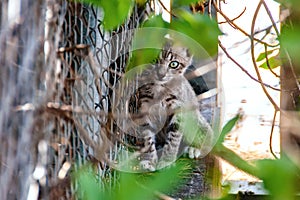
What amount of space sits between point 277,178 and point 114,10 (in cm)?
34

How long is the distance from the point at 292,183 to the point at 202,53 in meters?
0.35

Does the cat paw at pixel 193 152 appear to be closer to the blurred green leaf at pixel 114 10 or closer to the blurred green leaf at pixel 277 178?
the blurred green leaf at pixel 114 10

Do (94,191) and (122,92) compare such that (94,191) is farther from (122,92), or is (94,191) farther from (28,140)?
(122,92)

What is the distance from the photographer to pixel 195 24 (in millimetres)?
765

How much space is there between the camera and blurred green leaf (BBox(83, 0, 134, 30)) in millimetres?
743

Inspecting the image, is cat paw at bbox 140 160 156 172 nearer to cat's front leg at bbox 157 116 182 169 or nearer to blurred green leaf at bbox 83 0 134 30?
cat's front leg at bbox 157 116 182 169

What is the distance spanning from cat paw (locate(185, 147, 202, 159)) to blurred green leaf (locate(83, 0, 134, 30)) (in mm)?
505

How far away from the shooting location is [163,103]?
1349mm

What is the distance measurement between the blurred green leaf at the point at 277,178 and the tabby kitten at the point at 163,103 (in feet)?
1.72


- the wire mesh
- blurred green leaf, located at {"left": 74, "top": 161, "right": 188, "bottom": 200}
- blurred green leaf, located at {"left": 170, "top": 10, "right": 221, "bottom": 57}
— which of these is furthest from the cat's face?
blurred green leaf, located at {"left": 74, "top": 161, "right": 188, "bottom": 200}

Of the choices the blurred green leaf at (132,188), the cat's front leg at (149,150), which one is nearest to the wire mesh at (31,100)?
the blurred green leaf at (132,188)

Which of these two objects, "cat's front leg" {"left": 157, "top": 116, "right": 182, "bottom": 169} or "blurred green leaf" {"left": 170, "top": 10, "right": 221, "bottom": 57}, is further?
"cat's front leg" {"left": 157, "top": 116, "right": 182, "bottom": 169}

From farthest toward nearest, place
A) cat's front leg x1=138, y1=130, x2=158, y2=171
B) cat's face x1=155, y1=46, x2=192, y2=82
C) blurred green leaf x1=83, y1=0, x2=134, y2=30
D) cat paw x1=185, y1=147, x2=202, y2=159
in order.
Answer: cat's front leg x1=138, y1=130, x2=158, y2=171, cat's face x1=155, y1=46, x2=192, y2=82, cat paw x1=185, y1=147, x2=202, y2=159, blurred green leaf x1=83, y1=0, x2=134, y2=30

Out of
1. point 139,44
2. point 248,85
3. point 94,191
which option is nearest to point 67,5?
point 139,44
